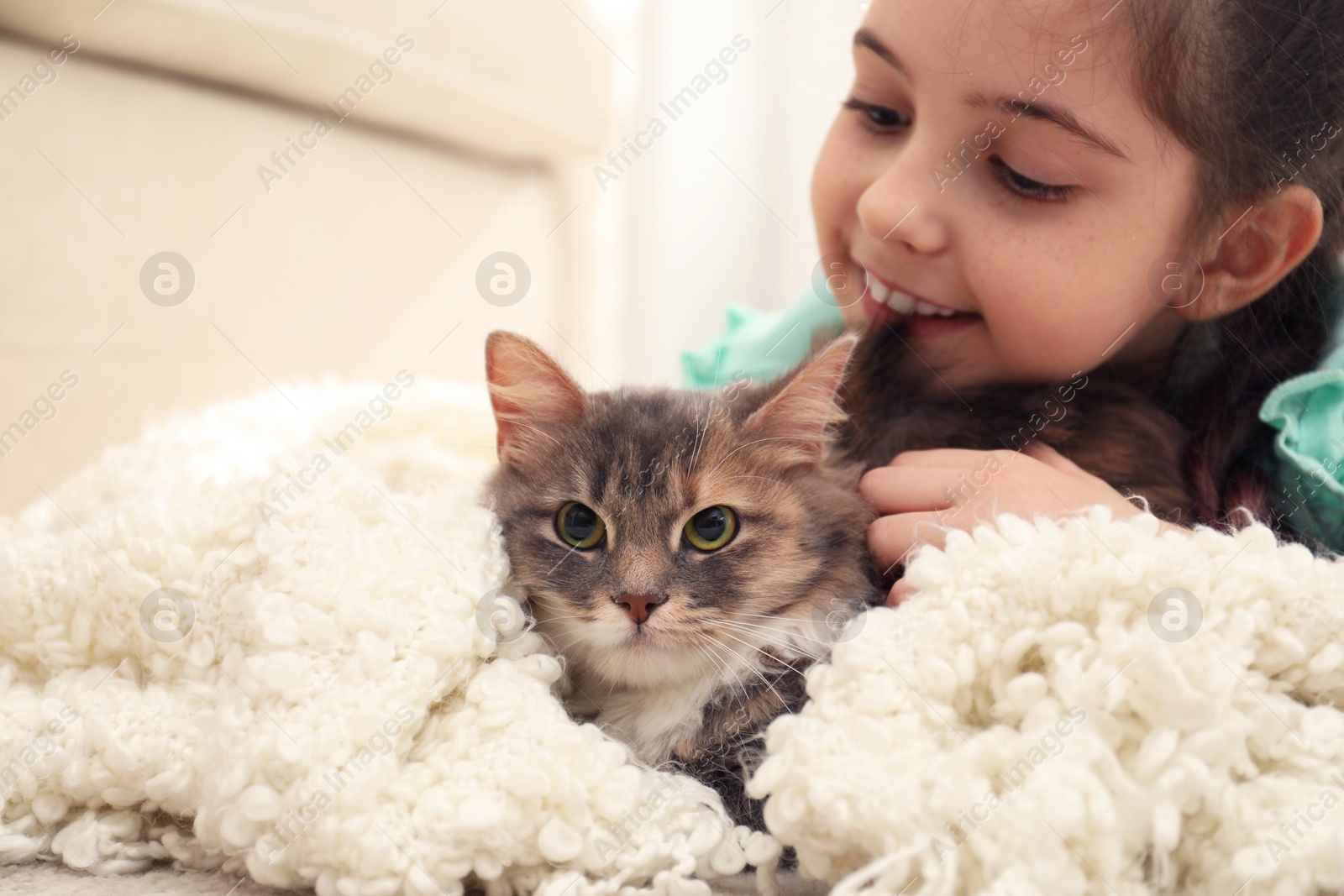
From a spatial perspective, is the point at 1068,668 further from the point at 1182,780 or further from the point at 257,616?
the point at 257,616

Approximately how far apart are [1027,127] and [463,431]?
1.06m

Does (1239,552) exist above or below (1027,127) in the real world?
below

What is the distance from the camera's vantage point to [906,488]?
1204mm

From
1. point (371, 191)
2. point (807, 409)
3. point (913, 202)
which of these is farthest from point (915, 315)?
point (371, 191)

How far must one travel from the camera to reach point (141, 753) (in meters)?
0.89

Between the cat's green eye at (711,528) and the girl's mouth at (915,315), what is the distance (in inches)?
21.6

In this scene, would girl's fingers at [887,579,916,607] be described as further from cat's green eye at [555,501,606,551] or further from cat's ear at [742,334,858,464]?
cat's green eye at [555,501,606,551]

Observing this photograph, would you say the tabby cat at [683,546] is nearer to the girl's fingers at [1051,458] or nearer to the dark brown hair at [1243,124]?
the girl's fingers at [1051,458]

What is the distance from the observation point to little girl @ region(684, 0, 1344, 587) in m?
1.26

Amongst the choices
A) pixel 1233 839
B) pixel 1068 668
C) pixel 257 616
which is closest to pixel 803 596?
pixel 1068 668

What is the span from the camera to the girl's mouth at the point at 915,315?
1.53 metres

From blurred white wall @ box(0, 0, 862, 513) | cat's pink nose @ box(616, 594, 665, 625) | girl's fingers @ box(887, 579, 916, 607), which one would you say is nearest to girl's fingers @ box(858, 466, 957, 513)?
girl's fingers @ box(887, 579, 916, 607)

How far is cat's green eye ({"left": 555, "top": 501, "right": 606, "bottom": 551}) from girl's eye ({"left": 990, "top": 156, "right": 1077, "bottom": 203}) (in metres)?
0.78

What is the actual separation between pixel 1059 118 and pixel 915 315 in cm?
40
